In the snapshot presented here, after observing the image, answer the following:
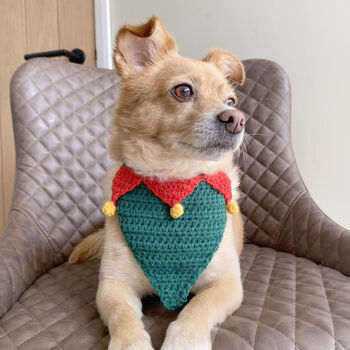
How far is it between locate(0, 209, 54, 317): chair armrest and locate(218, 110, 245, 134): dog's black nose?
2.52 feet

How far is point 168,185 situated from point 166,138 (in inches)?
5.4

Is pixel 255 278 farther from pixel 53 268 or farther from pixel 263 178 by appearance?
pixel 53 268

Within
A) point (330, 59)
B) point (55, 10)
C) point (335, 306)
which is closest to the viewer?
point (335, 306)

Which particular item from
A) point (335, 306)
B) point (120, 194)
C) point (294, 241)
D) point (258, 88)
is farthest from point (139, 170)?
point (258, 88)

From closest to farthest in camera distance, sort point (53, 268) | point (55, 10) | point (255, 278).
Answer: point (255, 278), point (53, 268), point (55, 10)

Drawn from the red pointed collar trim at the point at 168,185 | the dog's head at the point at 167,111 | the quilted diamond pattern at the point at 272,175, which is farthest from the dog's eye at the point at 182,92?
the quilted diamond pattern at the point at 272,175

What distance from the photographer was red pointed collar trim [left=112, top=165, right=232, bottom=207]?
934mm

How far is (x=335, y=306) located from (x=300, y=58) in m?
1.25

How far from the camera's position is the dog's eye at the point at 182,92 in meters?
0.93

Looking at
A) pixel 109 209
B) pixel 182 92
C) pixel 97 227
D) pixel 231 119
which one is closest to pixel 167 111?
pixel 182 92

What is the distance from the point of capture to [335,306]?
88 centimetres

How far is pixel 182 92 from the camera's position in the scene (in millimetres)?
936

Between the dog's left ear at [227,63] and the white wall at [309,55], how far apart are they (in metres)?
0.63

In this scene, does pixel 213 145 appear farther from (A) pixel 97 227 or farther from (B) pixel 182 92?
(A) pixel 97 227
